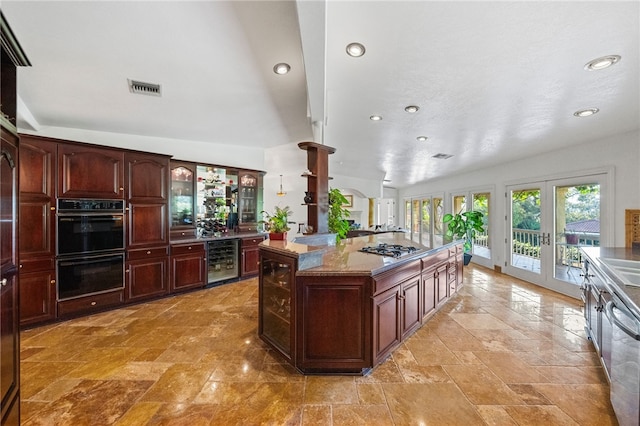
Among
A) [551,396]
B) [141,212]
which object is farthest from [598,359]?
[141,212]

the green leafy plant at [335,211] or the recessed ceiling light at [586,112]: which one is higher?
the recessed ceiling light at [586,112]

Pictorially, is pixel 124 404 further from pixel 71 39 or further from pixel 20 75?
pixel 20 75

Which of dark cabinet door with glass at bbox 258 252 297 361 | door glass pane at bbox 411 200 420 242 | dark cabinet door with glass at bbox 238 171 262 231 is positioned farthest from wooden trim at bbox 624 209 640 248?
door glass pane at bbox 411 200 420 242

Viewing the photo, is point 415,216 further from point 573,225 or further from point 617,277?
point 617,277

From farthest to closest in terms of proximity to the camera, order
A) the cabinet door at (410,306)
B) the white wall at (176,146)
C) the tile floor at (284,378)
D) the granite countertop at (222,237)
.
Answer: the granite countertop at (222,237)
the white wall at (176,146)
the cabinet door at (410,306)
the tile floor at (284,378)

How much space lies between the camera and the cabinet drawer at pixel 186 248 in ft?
12.9

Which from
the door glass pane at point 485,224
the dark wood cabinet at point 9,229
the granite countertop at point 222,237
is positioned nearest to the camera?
the dark wood cabinet at point 9,229

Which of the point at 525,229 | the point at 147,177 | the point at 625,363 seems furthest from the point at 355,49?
the point at 525,229

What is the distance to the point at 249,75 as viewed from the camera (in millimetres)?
2500

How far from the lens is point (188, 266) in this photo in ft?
13.4

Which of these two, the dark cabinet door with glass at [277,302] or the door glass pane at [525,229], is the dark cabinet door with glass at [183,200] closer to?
the dark cabinet door with glass at [277,302]

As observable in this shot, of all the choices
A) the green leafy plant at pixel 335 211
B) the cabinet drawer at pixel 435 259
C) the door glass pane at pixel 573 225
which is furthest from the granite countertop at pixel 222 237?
the door glass pane at pixel 573 225

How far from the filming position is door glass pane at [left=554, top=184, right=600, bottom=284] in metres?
3.88

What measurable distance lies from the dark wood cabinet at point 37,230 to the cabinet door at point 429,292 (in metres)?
4.29
